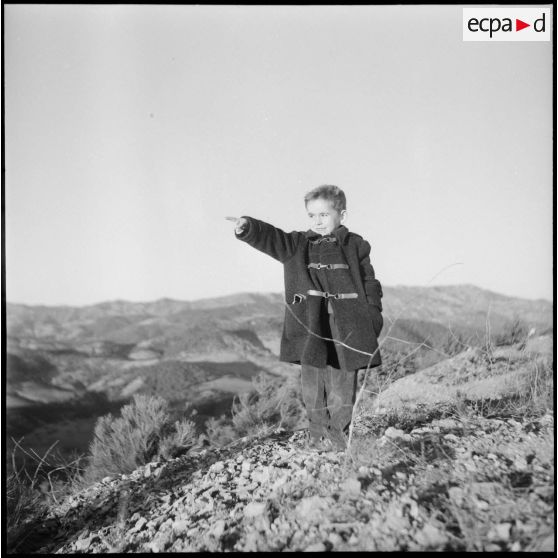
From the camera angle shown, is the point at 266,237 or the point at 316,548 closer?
the point at 316,548

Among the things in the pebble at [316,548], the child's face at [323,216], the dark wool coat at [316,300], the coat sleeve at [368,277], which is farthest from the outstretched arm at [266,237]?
the pebble at [316,548]

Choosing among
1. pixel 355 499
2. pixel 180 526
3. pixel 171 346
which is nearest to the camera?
pixel 355 499

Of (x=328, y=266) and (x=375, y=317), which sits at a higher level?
(x=328, y=266)

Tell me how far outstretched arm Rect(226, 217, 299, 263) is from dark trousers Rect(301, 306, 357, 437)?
46cm

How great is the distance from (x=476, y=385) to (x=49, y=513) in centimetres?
317

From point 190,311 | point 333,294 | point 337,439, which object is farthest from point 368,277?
point 190,311

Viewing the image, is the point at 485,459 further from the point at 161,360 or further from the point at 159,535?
the point at 161,360

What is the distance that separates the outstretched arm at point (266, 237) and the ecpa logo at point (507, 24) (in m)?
1.79

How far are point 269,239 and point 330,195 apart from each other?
46 centimetres

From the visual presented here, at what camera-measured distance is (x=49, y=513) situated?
9.04 ft

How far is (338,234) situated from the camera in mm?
2623

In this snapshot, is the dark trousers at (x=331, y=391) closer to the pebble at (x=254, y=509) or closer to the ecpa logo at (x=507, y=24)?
the pebble at (x=254, y=509)

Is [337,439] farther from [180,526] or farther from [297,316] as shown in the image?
[180,526]

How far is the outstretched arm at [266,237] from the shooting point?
244 cm
